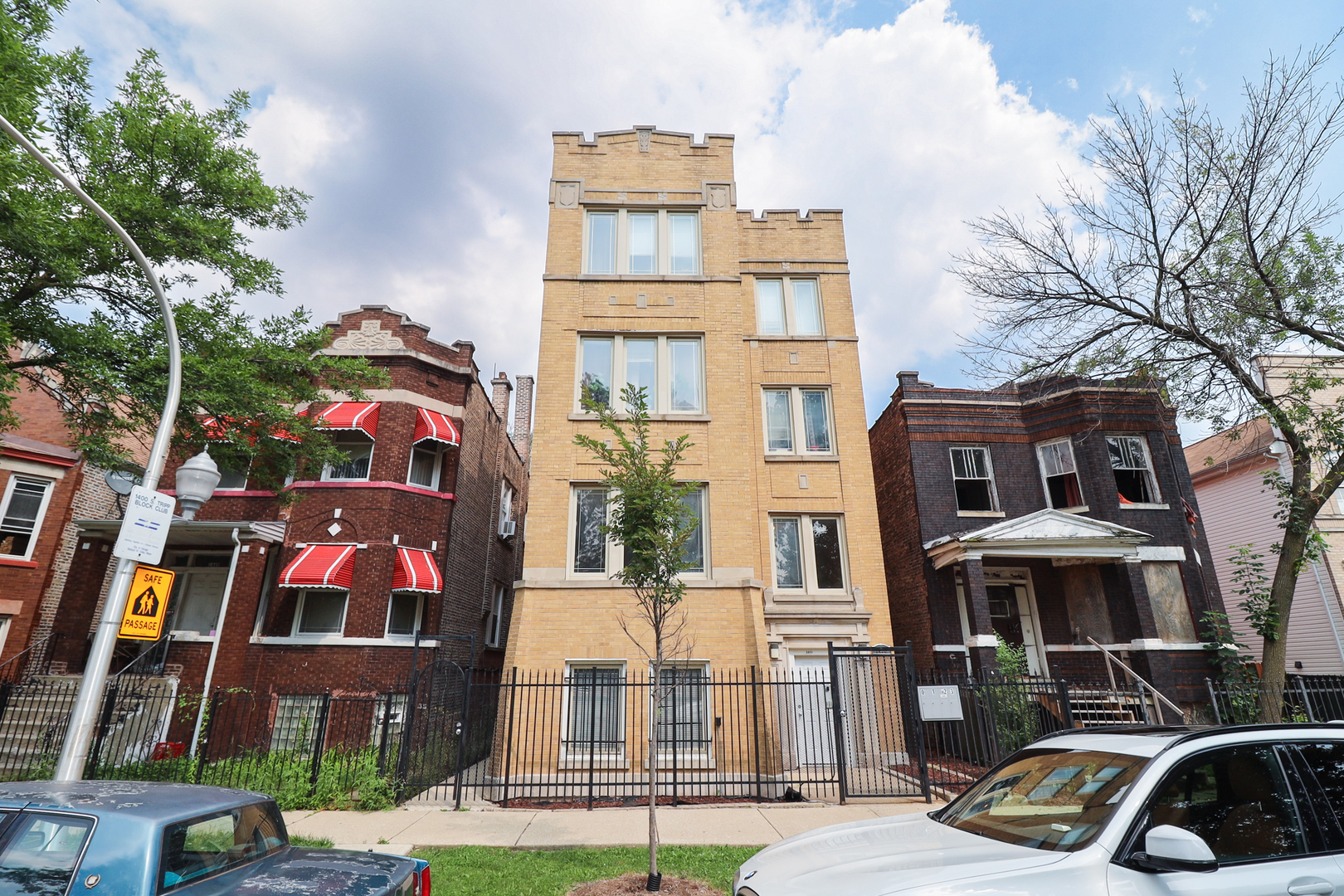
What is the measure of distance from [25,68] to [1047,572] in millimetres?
23828

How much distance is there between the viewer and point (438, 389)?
18.2 m

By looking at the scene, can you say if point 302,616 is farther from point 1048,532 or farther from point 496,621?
point 1048,532

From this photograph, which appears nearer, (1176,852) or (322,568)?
(1176,852)

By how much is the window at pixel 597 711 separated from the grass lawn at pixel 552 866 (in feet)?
14.5

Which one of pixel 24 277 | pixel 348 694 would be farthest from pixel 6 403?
pixel 348 694

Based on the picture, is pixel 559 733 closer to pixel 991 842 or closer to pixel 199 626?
pixel 991 842

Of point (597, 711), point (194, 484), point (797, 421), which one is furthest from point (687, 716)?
point (194, 484)

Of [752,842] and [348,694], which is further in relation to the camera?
[348,694]

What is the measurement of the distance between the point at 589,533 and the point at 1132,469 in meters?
14.7

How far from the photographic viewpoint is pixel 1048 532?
15.8 m

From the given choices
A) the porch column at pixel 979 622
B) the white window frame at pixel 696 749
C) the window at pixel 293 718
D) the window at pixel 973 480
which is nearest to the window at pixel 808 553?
the porch column at pixel 979 622

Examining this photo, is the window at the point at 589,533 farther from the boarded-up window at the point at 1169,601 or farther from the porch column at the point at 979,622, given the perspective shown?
the boarded-up window at the point at 1169,601

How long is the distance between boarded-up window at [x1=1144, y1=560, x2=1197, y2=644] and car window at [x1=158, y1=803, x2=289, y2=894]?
18.8 metres

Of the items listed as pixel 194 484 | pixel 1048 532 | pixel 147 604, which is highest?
pixel 1048 532
